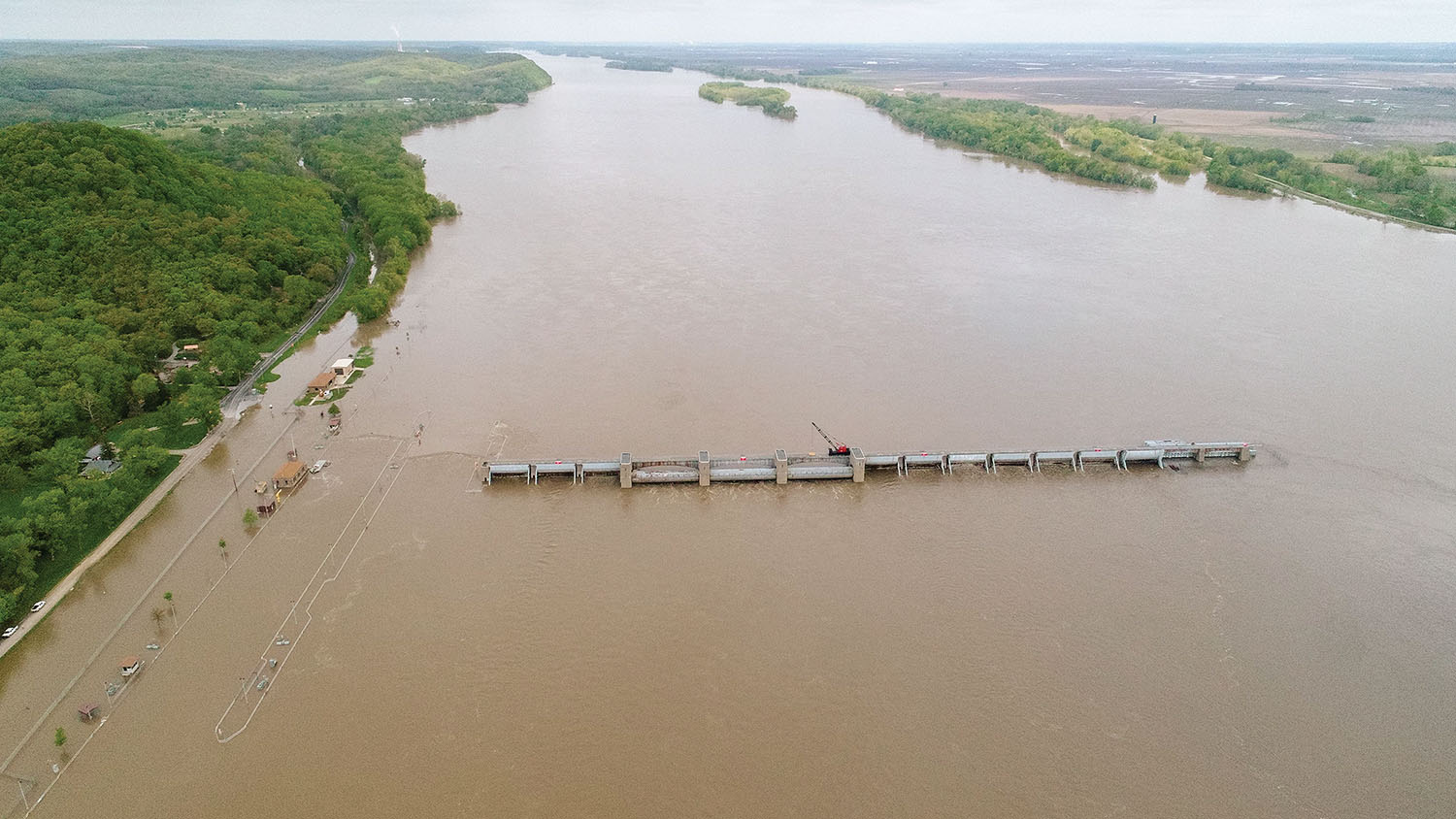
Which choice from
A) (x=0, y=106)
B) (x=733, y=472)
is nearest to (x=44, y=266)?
(x=733, y=472)

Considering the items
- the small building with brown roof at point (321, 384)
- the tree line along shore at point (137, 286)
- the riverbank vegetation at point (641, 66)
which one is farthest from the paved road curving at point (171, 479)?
the riverbank vegetation at point (641, 66)

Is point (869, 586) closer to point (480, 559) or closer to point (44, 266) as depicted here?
point (480, 559)

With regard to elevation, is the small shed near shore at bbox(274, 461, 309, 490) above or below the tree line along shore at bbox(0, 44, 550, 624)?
below

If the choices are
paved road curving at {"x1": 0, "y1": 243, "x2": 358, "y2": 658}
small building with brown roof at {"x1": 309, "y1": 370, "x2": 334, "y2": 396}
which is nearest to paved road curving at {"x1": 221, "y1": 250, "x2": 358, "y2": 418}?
paved road curving at {"x1": 0, "y1": 243, "x2": 358, "y2": 658}

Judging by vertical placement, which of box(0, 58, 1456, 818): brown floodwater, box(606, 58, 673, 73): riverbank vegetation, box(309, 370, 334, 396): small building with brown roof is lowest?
box(0, 58, 1456, 818): brown floodwater

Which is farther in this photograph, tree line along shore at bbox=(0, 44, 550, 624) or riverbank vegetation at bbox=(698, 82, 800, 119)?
riverbank vegetation at bbox=(698, 82, 800, 119)

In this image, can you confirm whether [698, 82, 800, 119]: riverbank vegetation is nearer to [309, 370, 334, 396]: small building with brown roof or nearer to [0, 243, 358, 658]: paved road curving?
[0, 243, 358, 658]: paved road curving
